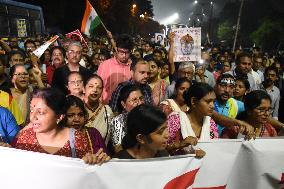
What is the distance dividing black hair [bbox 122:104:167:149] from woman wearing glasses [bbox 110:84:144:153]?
71 cm

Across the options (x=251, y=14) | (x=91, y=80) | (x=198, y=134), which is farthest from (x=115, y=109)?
(x=251, y=14)

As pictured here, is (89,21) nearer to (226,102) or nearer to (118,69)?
(118,69)

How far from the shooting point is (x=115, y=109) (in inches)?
176

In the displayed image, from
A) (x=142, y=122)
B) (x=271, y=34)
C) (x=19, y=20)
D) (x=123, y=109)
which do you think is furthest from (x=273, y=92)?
(x=271, y=34)

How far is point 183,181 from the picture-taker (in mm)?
3158

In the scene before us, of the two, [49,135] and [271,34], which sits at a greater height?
[271,34]

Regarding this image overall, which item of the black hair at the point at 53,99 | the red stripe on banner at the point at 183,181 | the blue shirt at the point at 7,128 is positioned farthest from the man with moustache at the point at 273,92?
the blue shirt at the point at 7,128

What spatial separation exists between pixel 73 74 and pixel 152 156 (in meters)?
1.99

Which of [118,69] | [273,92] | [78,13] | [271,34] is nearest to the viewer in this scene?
[118,69]

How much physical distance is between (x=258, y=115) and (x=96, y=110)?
5.69 ft

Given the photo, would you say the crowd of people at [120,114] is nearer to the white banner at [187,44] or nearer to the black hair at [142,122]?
the black hair at [142,122]

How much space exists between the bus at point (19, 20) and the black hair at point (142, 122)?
545 inches

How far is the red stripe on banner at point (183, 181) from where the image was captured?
311 centimetres

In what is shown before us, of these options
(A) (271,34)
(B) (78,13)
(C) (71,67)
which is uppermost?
(B) (78,13)
